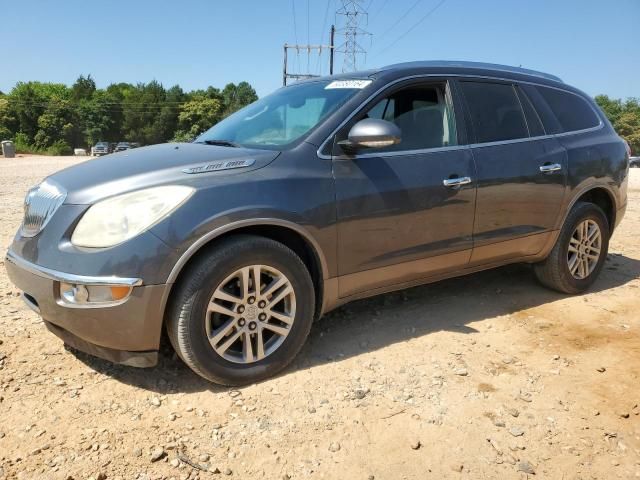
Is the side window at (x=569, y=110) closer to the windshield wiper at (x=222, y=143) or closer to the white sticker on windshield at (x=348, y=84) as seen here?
the white sticker on windshield at (x=348, y=84)

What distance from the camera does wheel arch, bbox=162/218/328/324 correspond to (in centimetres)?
251

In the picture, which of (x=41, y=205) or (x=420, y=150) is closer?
(x=41, y=205)

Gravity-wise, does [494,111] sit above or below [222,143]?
above

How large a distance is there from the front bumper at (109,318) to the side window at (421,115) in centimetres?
184

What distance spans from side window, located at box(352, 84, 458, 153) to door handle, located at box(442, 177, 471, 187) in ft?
0.86

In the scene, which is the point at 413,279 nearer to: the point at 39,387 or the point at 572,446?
the point at 572,446

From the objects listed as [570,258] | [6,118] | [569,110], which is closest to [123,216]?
[570,258]

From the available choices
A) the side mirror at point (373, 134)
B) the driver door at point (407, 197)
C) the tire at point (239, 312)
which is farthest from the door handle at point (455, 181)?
the tire at point (239, 312)

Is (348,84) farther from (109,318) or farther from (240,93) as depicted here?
(240,93)

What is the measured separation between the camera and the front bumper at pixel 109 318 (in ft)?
8.00

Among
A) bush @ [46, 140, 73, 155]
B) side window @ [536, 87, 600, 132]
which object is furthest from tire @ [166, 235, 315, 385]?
bush @ [46, 140, 73, 155]

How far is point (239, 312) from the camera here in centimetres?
271

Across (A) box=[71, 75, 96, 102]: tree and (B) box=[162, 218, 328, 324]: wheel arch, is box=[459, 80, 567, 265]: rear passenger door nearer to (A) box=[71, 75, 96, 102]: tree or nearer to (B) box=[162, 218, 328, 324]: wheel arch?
(B) box=[162, 218, 328, 324]: wheel arch

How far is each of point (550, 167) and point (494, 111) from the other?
0.64 m
